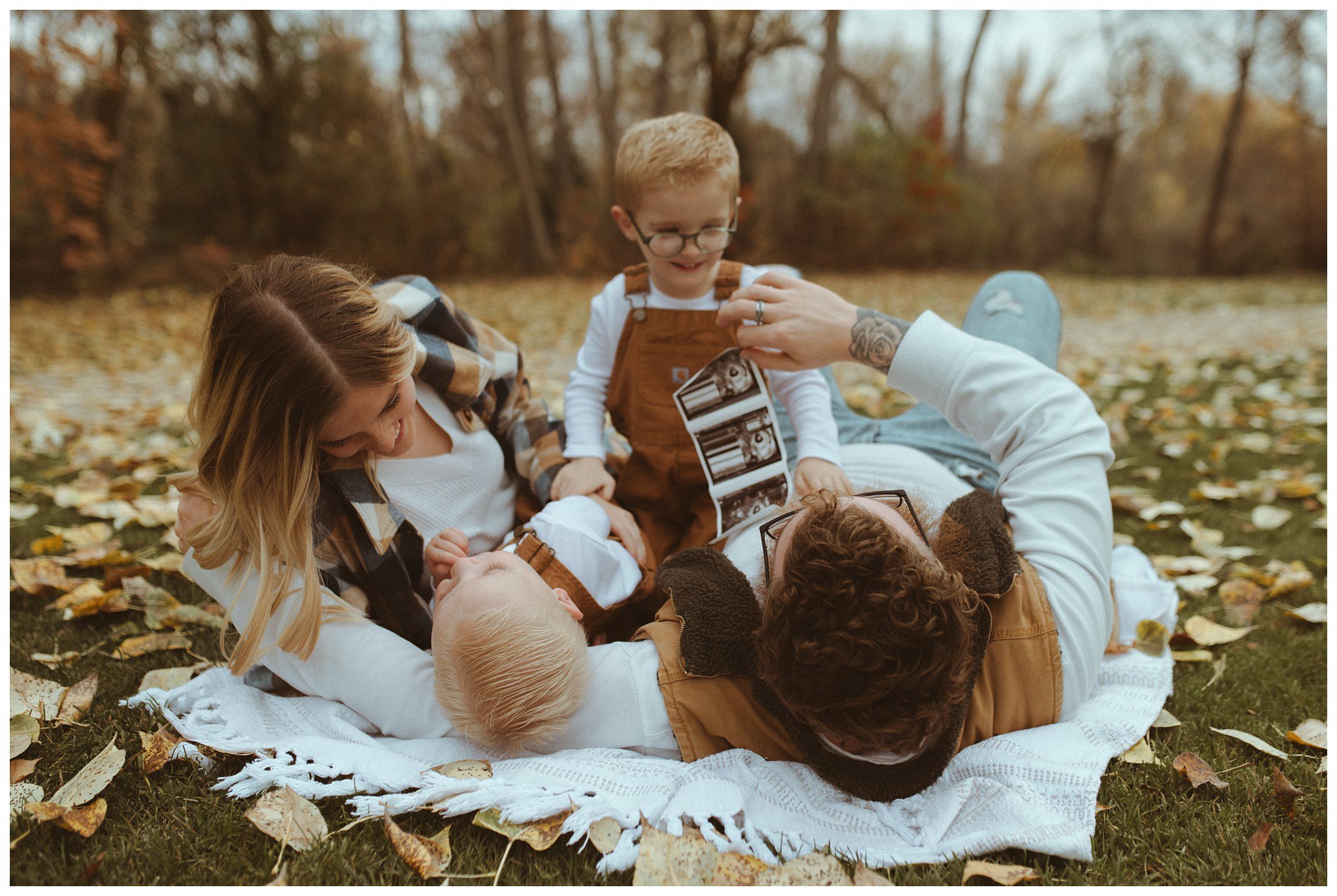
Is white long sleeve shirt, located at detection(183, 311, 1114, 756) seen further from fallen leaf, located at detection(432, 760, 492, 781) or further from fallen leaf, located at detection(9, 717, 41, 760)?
→ fallen leaf, located at detection(9, 717, 41, 760)

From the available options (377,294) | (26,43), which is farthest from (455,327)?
(26,43)

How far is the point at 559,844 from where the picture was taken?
1480 mm

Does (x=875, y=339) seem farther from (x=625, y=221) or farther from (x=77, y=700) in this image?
(x=77, y=700)

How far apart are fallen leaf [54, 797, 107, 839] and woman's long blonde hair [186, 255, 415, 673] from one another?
Answer: 0.33m

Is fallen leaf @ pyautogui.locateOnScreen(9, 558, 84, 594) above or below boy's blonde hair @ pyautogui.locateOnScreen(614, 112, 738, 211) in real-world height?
below

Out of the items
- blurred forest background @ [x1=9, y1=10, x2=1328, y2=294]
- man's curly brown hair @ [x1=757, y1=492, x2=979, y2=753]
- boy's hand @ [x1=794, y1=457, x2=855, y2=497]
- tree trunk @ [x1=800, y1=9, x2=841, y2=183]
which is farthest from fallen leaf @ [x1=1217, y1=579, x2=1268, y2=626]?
tree trunk @ [x1=800, y1=9, x2=841, y2=183]

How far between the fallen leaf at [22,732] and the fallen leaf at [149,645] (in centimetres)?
36

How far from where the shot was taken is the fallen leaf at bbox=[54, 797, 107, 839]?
143 cm

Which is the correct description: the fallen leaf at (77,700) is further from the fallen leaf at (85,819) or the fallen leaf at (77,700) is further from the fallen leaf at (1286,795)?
the fallen leaf at (1286,795)

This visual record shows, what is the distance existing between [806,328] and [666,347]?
61 centimetres

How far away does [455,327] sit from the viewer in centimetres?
223

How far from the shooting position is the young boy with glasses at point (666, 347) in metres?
2.22

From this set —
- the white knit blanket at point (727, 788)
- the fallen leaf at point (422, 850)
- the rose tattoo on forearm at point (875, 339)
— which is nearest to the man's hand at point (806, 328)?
the rose tattoo on forearm at point (875, 339)

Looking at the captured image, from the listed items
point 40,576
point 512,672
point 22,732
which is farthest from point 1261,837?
point 40,576
